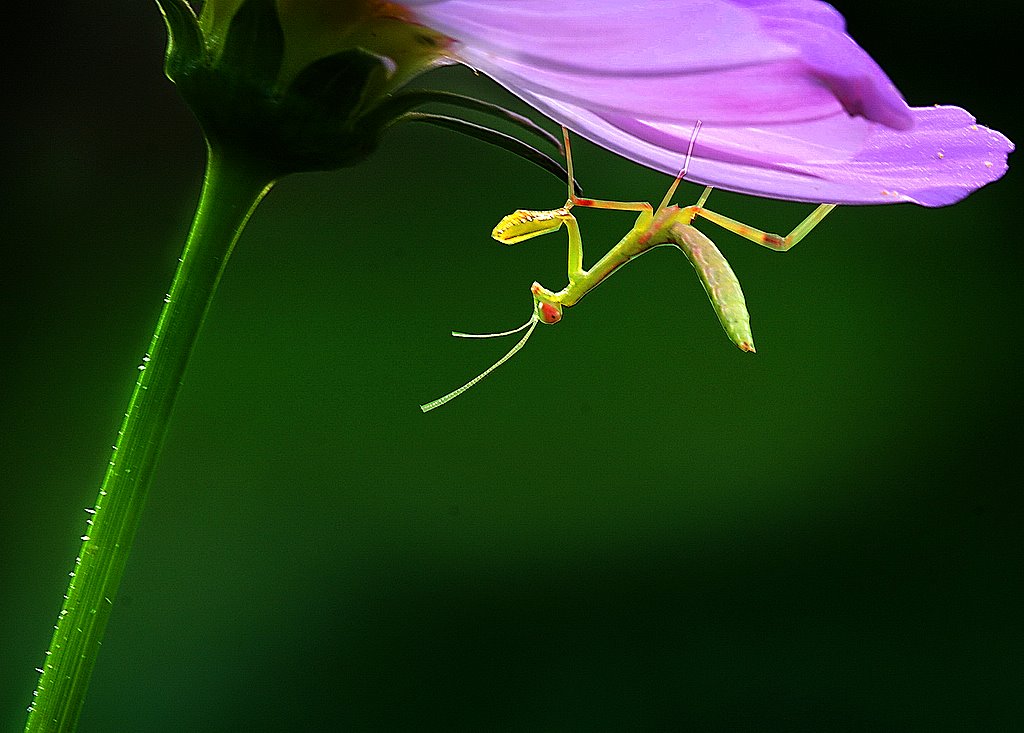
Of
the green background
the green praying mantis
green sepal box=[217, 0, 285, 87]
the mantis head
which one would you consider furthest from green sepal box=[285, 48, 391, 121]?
the green background

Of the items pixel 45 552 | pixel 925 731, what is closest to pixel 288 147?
pixel 45 552

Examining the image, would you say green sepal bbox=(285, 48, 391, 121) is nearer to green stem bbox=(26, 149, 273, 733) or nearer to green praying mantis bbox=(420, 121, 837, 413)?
green stem bbox=(26, 149, 273, 733)

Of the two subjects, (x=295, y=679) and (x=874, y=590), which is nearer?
(x=295, y=679)

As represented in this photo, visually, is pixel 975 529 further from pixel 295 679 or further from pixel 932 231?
pixel 295 679

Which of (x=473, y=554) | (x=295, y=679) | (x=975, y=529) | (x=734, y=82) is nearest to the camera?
(x=734, y=82)

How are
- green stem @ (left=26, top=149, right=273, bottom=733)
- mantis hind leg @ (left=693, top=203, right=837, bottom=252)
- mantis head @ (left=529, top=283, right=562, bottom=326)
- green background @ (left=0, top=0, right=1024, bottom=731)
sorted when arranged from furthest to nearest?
green background @ (left=0, top=0, right=1024, bottom=731) → mantis head @ (left=529, top=283, right=562, bottom=326) → mantis hind leg @ (left=693, top=203, right=837, bottom=252) → green stem @ (left=26, top=149, right=273, bottom=733)

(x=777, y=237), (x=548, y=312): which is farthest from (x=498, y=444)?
(x=777, y=237)
